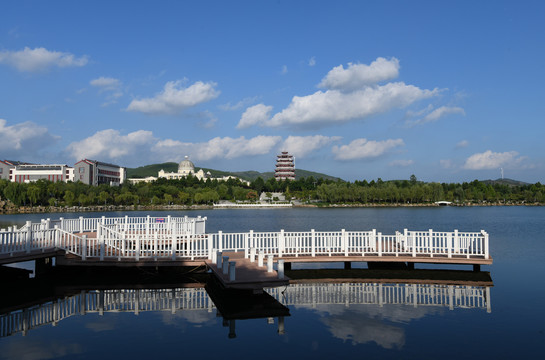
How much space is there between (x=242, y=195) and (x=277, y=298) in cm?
13171

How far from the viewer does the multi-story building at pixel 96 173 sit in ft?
468

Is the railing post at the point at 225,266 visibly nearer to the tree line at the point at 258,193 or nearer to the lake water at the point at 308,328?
the lake water at the point at 308,328

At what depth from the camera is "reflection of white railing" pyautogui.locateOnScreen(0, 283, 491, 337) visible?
44.0ft

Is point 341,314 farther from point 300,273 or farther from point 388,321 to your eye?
point 300,273

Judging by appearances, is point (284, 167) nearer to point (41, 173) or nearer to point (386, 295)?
point (41, 173)

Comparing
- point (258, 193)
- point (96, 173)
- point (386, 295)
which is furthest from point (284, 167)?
point (386, 295)

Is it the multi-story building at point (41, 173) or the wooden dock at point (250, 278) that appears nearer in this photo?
the wooden dock at point (250, 278)

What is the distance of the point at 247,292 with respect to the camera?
15016 millimetres

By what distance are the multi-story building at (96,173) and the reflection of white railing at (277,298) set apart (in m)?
137

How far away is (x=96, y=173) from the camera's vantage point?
14825cm

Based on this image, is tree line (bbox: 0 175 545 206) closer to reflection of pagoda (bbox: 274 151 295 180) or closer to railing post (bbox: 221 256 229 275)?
reflection of pagoda (bbox: 274 151 295 180)

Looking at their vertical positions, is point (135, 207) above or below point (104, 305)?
above

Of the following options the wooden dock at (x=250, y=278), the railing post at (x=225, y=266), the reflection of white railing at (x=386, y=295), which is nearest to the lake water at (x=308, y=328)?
the reflection of white railing at (x=386, y=295)

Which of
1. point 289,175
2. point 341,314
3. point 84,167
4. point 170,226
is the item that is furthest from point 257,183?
point 341,314
